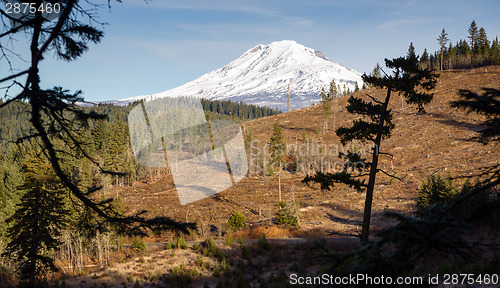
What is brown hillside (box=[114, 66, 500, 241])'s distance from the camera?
39.3 metres

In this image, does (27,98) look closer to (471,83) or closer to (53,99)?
(53,99)

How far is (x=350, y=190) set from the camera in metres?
55.2

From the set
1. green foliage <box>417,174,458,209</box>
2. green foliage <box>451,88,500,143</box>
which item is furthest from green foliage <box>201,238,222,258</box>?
green foliage <box>451,88,500,143</box>

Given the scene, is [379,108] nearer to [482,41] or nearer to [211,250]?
[211,250]

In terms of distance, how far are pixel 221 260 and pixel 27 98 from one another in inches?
708

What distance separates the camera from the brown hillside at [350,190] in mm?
39281

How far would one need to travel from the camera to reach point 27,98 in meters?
3.81

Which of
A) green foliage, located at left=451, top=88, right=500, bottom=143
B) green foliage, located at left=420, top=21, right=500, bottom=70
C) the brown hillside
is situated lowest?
the brown hillside

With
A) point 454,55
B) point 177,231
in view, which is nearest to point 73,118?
point 177,231
